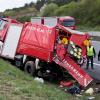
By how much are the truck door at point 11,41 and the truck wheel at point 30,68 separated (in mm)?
1323

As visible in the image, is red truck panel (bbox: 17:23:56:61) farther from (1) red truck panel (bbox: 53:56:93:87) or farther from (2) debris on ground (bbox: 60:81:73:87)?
(2) debris on ground (bbox: 60:81:73:87)

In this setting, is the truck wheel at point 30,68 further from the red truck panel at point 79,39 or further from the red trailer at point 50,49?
the red truck panel at point 79,39

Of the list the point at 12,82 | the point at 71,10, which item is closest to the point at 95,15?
the point at 71,10

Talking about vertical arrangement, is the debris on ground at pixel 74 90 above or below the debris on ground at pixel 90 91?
above

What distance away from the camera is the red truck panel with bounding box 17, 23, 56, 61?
20.3 metres

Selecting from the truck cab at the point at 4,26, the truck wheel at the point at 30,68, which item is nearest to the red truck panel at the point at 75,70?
the truck wheel at the point at 30,68

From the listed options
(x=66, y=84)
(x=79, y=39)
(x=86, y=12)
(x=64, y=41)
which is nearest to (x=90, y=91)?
(x=66, y=84)

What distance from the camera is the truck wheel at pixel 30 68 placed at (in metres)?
21.1

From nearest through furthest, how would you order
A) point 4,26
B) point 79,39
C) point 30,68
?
point 79,39 → point 30,68 → point 4,26

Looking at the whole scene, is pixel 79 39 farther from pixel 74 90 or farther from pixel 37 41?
pixel 74 90

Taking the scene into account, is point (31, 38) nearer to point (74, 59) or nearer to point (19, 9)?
point (74, 59)

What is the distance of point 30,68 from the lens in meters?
21.4

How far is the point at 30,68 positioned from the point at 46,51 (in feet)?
4.87

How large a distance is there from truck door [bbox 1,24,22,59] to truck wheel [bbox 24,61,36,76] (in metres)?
1.32
